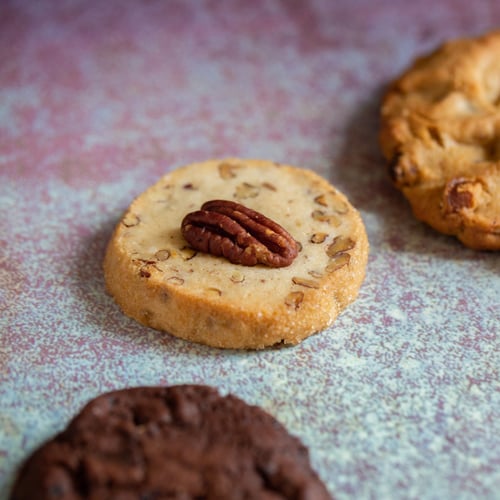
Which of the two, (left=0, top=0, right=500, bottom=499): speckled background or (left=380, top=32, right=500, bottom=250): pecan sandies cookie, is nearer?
(left=0, top=0, right=500, bottom=499): speckled background

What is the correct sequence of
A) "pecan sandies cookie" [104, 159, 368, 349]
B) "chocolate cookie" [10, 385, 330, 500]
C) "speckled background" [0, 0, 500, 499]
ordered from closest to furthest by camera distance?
"chocolate cookie" [10, 385, 330, 500]
"speckled background" [0, 0, 500, 499]
"pecan sandies cookie" [104, 159, 368, 349]

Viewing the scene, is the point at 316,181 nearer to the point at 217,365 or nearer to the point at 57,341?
the point at 217,365

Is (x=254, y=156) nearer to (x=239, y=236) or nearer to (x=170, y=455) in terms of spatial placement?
(x=239, y=236)

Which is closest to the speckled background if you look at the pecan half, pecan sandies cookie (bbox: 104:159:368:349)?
pecan sandies cookie (bbox: 104:159:368:349)

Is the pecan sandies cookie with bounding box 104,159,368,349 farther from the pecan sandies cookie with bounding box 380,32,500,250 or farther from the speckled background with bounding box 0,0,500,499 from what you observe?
the pecan sandies cookie with bounding box 380,32,500,250

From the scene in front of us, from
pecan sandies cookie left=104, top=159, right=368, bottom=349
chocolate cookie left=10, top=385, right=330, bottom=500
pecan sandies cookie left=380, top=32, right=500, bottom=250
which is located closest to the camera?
chocolate cookie left=10, top=385, right=330, bottom=500

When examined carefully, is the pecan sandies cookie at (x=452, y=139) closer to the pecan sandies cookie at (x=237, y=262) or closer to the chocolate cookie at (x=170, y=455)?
the pecan sandies cookie at (x=237, y=262)

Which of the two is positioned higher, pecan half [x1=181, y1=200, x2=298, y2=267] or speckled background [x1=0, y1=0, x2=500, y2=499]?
pecan half [x1=181, y1=200, x2=298, y2=267]

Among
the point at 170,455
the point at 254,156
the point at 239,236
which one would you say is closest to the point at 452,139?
the point at 254,156
